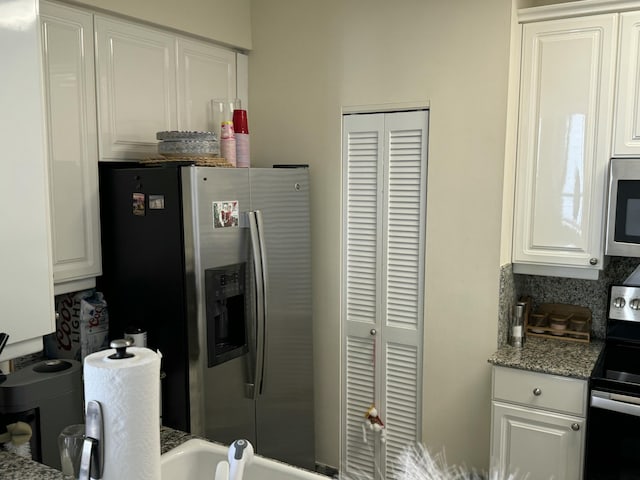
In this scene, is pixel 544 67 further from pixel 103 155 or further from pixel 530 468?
pixel 103 155

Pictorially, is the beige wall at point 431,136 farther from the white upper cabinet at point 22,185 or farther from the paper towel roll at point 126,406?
the paper towel roll at point 126,406

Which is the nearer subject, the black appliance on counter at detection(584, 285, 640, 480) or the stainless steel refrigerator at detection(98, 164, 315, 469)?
the black appliance on counter at detection(584, 285, 640, 480)

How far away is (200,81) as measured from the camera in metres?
2.89

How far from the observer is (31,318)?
57.7 inches

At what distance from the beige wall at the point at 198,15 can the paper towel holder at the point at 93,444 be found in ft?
6.17

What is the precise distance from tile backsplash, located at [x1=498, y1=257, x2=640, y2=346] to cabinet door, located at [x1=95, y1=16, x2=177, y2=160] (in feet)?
5.68

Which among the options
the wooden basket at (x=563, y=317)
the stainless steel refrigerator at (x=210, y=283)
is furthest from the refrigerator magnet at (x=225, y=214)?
the wooden basket at (x=563, y=317)

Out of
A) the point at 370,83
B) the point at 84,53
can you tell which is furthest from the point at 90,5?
the point at 370,83

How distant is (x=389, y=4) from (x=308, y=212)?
42.6 inches

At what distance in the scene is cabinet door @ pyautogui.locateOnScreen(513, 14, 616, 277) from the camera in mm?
2459

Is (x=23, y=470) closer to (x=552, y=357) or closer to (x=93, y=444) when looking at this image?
(x=93, y=444)

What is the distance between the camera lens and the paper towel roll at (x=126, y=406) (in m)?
0.96

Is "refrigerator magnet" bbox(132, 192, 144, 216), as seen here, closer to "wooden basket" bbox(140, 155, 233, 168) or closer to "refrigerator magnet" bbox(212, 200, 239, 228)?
"wooden basket" bbox(140, 155, 233, 168)

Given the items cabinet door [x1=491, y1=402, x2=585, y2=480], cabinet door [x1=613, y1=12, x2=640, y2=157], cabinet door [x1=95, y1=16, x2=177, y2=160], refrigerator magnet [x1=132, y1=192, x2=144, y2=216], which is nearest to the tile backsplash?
cabinet door [x1=491, y1=402, x2=585, y2=480]
